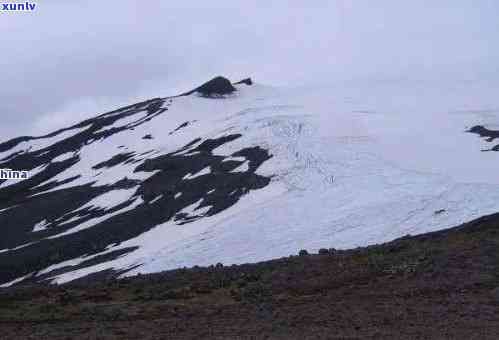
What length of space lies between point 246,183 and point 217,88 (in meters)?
44.2

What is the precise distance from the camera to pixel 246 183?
49.0 metres

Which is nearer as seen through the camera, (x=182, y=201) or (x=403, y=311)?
(x=403, y=311)

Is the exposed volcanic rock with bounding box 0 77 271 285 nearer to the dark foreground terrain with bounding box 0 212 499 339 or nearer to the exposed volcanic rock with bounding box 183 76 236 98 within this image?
the exposed volcanic rock with bounding box 183 76 236 98

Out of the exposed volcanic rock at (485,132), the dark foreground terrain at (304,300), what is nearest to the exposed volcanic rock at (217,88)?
the exposed volcanic rock at (485,132)

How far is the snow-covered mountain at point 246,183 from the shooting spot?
39.0 metres

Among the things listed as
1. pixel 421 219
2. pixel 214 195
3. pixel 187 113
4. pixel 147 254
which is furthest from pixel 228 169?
pixel 187 113

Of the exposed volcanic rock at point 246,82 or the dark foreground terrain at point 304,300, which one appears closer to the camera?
the dark foreground terrain at point 304,300

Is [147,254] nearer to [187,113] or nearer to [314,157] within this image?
[314,157]

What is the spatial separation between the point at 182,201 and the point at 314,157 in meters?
11.5

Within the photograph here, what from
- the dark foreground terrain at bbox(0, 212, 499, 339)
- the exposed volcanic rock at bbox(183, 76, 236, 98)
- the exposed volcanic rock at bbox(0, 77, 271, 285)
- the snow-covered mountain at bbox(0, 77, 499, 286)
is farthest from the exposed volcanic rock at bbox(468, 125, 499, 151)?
the exposed volcanic rock at bbox(183, 76, 236, 98)

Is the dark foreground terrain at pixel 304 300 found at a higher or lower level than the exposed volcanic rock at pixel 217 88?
lower

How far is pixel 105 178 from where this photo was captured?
60875 millimetres

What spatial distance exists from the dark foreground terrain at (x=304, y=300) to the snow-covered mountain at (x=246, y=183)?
10780mm

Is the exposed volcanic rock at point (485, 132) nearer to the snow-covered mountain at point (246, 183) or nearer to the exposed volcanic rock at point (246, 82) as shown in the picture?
the snow-covered mountain at point (246, 183)
